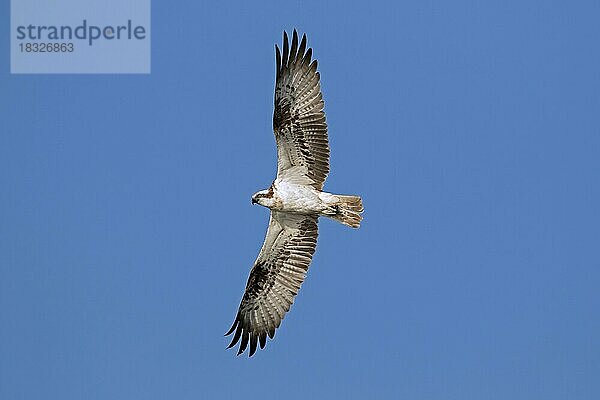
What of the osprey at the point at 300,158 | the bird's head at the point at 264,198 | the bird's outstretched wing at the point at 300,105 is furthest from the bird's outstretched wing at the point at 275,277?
the bird's outstretched wing at the point at 300,105

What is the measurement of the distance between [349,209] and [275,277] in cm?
159

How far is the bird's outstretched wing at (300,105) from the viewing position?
44.8 ft

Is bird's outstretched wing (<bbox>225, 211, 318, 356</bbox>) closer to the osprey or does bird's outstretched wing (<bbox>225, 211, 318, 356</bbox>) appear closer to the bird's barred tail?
the osprey

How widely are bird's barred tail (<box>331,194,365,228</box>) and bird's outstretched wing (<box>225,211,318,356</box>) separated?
0.68 metres

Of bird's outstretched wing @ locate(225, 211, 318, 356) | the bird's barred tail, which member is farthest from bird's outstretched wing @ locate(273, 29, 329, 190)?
bird's outstretched wing @ locate(225, 211, 318, 356)

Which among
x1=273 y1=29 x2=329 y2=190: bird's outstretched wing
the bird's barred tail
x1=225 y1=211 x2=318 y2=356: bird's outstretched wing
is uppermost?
x1=273 y1=29 x2=329 y2=190: bird's outstretched wing

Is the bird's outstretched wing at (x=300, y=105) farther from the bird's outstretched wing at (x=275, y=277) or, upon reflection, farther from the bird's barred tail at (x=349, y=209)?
the bird's outstretched wing at (x=275, y=277)

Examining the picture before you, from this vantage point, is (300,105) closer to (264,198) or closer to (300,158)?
(300,158)

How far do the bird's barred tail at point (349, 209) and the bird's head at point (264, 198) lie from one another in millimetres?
758

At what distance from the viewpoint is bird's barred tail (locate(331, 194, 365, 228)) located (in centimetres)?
1360

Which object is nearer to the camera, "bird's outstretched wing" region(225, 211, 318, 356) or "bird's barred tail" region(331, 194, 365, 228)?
"bird's barred tail" region(331, 194, 365, 228)

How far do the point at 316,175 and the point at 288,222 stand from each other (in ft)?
2.70

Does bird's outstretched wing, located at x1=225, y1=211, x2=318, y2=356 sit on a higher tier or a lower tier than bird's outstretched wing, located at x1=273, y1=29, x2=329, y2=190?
lower

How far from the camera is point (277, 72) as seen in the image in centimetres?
1372
